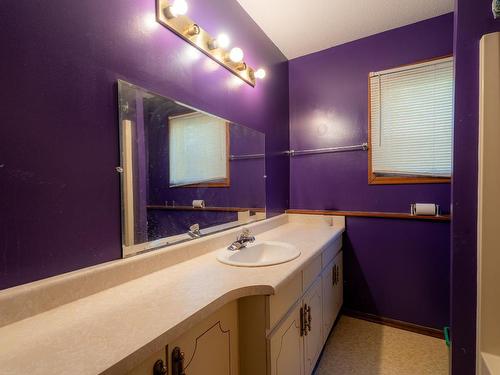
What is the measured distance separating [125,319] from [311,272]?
97cm

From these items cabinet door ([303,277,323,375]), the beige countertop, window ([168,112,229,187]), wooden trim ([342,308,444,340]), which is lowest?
wooden trim ([342,308,444,340])

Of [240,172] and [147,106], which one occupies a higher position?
[147,106]

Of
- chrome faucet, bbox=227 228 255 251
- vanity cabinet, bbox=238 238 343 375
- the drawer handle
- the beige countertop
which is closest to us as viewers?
the beige countertop

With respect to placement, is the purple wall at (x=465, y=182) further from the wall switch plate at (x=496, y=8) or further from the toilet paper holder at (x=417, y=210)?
the toilet paper holder at (x=417, y=210)

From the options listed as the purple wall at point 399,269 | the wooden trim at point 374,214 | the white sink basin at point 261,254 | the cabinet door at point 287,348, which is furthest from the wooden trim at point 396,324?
the white sink basin at point 261,254

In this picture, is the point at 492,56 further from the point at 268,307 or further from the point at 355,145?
the point at 268,307

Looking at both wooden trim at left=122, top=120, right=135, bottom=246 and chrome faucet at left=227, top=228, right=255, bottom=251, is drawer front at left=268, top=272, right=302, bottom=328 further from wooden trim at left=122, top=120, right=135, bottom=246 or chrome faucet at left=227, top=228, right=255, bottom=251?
wooden trim at left=122, top=120, right=135, bottom=246

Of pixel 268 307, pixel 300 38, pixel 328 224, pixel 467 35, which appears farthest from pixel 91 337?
pixel 300 38

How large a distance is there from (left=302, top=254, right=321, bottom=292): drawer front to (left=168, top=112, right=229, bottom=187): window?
0.73m

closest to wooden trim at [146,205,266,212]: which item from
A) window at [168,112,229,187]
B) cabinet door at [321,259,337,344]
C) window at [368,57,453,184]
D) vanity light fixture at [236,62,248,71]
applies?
window at [168,112,229,187]

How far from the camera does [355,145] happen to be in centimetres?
208

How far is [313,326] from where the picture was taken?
54.4 inches

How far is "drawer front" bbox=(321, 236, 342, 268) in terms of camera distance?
1.57m

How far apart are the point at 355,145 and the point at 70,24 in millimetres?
1988
